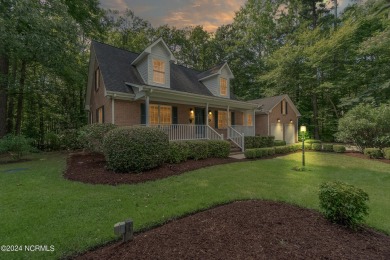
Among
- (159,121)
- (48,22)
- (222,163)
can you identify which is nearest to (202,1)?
(159,121)

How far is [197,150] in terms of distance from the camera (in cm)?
981

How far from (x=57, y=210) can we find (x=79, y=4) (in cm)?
1831

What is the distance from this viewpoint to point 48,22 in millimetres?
11758

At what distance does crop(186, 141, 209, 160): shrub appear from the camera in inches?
379

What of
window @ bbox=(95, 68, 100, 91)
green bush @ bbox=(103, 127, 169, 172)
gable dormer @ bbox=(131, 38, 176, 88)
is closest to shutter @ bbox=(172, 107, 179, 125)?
gable dormer @ bbox=(131, 38, 176, 88)

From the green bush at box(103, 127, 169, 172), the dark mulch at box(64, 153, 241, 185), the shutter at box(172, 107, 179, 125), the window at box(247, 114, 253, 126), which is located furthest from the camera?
the window at box(247, 114, 253, 126)

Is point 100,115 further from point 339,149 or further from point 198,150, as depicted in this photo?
point 339,149

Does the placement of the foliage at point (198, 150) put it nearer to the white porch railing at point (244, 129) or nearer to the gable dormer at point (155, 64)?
the gable dormer at point (155, 64)

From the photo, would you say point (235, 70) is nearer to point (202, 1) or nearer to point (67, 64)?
point (202, 1)

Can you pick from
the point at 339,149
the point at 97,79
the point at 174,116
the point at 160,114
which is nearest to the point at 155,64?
the point at 160,114

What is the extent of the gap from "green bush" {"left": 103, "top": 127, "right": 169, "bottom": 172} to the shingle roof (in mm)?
4503

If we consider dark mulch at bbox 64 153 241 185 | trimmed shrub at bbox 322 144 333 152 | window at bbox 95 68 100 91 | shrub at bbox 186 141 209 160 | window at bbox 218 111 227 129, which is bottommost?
dark mulch at bbox 64 153 241 185

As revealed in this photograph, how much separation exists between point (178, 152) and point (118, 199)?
171 inches

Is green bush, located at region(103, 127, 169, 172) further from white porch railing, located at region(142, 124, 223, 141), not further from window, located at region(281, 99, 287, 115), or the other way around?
window, located at region(281, 99, 287, 115)
